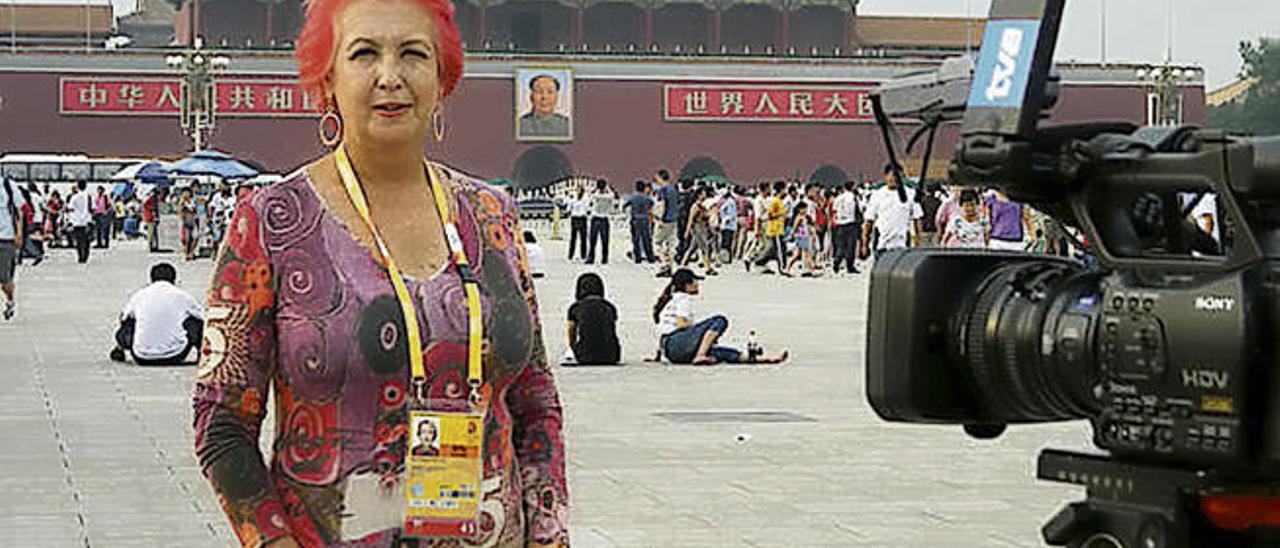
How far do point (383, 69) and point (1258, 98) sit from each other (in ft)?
8.78

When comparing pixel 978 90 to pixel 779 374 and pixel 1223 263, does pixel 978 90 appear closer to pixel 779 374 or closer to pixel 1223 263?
pixel 1223 263

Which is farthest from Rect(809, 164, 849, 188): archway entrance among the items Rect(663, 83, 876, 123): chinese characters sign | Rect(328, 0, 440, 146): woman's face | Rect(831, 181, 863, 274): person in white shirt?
Rect(328, 0, 440, 146): woman's face

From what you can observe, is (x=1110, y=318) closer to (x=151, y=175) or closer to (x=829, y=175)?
(x=151, y=175)

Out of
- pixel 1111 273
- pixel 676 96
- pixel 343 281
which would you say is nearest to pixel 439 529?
pixel 343 281

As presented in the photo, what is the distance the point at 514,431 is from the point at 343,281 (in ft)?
1.15

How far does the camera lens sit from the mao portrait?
45.2 meters

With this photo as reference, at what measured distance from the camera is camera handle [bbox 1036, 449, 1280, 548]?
10.0 feet

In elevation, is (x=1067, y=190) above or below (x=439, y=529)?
above

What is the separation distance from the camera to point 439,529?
9.77ft

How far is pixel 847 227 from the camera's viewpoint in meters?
26.3

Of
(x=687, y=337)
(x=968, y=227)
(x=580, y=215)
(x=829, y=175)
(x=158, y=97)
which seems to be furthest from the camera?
(x=829, y=175)

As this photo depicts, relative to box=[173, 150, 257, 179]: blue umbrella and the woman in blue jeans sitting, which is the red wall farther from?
the woman in blue jeans sitting

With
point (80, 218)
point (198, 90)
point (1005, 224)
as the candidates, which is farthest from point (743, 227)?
point (198, 90)

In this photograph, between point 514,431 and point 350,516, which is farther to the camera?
point 514,431
